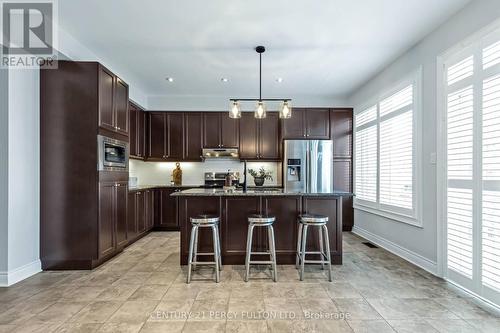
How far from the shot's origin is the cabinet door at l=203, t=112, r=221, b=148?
227 inches

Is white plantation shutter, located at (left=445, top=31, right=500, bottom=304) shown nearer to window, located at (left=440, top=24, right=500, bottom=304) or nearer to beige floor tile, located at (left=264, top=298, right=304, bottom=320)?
window, located at (left=440, top=24, right=500, bottom=304)

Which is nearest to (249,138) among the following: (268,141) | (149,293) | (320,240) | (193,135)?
(268,141)

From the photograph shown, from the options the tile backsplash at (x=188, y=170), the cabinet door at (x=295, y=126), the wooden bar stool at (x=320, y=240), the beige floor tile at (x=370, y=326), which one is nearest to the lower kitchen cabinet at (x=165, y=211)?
the tile backsplash at (x=188, y=170)

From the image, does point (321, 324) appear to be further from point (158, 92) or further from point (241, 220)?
point (158, 92)

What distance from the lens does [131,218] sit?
14.4 feet

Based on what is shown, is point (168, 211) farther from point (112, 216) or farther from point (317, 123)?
point (317, 123)

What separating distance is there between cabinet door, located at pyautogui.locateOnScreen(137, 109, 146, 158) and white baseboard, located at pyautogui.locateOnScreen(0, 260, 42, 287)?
2638 millimetres

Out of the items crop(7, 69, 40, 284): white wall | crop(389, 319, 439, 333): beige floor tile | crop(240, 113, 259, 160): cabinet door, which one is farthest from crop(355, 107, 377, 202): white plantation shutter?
crop(7, 69, 40, 284): white wall

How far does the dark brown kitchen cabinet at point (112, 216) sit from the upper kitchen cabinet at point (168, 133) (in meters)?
1.91

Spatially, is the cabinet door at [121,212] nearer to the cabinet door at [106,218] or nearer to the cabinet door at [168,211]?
the cabinet door at [106,218]

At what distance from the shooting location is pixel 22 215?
9.68ft

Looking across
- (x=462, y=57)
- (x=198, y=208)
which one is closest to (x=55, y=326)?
(x=198, y=208)

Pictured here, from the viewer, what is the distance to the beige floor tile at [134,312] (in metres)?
2.17

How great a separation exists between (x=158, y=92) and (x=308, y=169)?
→ 346cm
